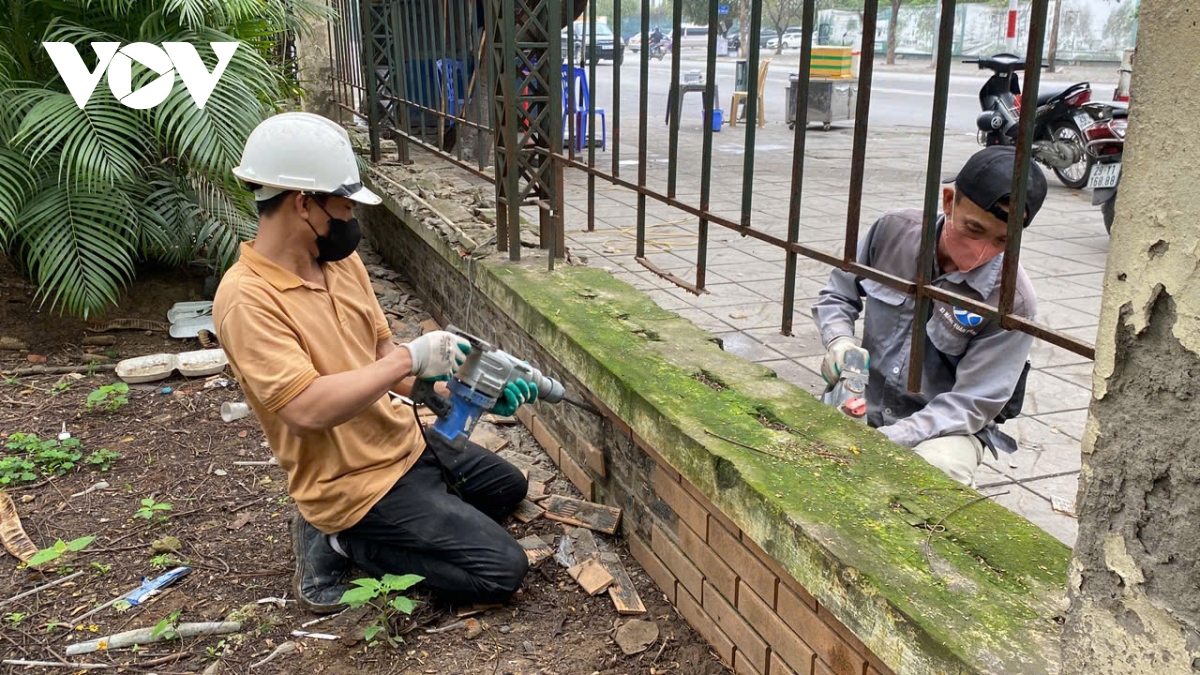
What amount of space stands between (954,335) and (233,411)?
3.30 meters

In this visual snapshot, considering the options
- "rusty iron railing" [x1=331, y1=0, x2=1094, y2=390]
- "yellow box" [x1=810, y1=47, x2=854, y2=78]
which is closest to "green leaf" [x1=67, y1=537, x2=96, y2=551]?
"rusty iron railing" [x1=331, y1=0, x2=1094, y2=390]

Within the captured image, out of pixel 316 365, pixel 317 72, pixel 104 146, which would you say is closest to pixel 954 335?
pixel 316 365

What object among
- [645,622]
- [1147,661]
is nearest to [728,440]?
[645,622]

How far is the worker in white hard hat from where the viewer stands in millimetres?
2564

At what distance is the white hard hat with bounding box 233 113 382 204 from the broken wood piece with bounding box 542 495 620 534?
1350 millimetres

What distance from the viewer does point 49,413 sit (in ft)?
14.6

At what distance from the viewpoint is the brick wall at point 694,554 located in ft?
6.84

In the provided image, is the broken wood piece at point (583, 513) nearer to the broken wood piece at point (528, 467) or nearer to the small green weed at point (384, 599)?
the broken wood piece at point (528, 467)

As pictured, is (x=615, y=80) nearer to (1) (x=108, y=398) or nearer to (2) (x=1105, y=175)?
(1) (x=108, y=398)

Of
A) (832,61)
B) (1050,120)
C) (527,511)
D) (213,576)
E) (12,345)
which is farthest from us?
(832,61)

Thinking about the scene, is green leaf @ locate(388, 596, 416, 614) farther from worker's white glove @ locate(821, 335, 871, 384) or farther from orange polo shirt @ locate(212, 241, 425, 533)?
worker's white glove @ locate(821, 335, 871, 384)

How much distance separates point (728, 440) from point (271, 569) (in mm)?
1752

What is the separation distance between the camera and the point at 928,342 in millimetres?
2674
